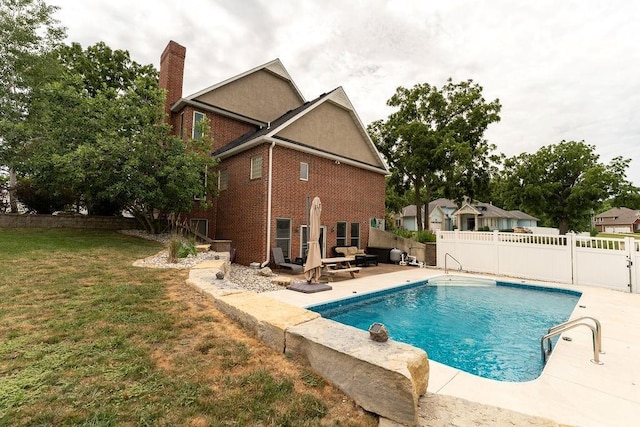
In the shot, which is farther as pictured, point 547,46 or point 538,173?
point 538,173

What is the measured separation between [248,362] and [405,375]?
1862 millimetres

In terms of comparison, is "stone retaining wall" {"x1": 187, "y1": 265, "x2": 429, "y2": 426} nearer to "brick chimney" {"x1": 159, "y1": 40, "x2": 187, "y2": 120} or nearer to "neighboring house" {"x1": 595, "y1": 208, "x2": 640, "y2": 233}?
"brick chimney" {"x1": 159, "y1": 40, "x2": 187, "y2": 120}

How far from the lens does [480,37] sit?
36.9ft

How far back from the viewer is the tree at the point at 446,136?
2005cm

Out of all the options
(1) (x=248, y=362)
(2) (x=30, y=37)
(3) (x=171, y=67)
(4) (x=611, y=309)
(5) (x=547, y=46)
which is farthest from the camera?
(3) (x=171, y=67)

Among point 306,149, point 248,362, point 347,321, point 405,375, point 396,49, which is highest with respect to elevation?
point 396,49

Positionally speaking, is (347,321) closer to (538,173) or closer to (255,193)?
(255,193)

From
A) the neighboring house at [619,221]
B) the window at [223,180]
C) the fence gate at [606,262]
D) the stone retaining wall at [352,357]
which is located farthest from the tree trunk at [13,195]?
the neighboring house at [619,221]

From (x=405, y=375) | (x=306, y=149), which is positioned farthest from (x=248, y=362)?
(x=306, y=149)

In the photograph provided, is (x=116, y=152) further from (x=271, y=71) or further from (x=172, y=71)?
(x=271, y=71)

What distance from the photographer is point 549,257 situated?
34.7 ft

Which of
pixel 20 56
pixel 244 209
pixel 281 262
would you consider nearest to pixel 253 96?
pixel 244 209

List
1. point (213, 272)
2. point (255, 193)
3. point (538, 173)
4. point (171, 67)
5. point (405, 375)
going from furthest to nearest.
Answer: point (538, 173) → point (171, 67) → point (255, 193) → point (213, 272) → point (405, 375)

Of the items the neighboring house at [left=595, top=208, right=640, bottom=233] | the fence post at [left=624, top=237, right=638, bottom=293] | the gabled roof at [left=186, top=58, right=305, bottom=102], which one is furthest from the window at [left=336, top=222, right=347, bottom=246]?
the neighboring house at [left=595, top=208, right=640, bottom=233]
